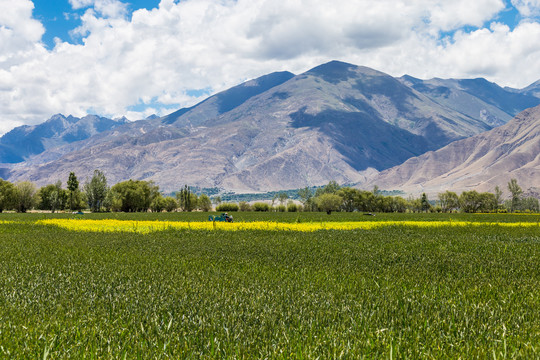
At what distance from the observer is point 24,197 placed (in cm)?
15212

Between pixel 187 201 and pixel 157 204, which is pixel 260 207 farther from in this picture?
pixel 157 204

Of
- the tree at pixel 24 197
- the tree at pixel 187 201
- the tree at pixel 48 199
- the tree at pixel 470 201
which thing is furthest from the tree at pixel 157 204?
the tree at pixel 470 201

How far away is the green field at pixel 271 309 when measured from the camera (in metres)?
5.75

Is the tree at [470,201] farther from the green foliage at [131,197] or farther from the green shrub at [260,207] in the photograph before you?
the green foliage at [131,197]

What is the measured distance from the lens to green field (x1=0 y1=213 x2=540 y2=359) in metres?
5.75

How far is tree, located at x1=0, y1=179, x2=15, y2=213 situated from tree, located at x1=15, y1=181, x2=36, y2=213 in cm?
259

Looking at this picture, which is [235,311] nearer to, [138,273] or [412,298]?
[412,298]

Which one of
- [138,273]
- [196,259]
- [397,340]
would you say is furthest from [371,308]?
[196,259]

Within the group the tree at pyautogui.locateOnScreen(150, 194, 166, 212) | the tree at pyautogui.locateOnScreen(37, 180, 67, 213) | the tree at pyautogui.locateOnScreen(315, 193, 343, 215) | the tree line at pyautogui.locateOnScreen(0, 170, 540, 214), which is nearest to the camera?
the tree line at pyautogui.locateOnScreen(0, 170, 540, 214)

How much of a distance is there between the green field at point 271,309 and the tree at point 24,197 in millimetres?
159615

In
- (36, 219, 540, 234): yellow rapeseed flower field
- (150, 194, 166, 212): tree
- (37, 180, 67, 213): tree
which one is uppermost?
(37, 180, 67, 213): tree

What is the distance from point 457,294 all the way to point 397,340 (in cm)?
448

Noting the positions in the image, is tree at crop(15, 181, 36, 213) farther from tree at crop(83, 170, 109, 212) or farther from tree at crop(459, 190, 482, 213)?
tree at crop(459, 190, 482, 213)

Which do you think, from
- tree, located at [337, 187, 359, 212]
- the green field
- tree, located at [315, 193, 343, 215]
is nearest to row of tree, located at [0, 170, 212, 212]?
tree, located at [315, 193, 343, 215]
